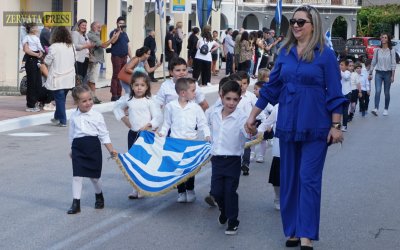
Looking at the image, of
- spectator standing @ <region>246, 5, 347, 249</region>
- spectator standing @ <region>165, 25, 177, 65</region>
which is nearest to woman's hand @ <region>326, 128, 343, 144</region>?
spectator standing @ <region>246, 5, 347, 249</region>

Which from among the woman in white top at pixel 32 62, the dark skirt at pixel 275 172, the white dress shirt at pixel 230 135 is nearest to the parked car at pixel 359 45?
the woman in white top at pixel 32 62

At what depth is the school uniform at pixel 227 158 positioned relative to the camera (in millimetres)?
7887

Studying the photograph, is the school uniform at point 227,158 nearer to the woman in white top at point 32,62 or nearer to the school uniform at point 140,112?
the school uniform at point 140,112

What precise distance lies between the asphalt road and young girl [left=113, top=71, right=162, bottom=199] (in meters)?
0.83

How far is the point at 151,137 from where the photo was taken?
9164mm

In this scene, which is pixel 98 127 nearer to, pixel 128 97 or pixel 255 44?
pixel 128 97

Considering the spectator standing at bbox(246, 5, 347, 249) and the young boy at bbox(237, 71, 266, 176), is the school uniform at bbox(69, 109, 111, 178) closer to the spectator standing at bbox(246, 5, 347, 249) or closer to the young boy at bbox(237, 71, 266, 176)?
the young boy at bbox(237, 71, 266, 176)

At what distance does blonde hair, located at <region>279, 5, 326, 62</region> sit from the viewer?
6930 millimetres

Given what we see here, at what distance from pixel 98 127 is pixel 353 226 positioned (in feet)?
8.60

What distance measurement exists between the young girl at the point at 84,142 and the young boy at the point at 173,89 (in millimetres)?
1294

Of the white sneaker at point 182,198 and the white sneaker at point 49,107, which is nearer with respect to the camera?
the white sneaker at point 182,198

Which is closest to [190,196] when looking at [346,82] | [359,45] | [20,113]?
[20,113]

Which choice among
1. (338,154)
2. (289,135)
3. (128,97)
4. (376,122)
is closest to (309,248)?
(289,135)

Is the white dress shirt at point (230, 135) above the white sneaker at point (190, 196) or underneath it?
above
